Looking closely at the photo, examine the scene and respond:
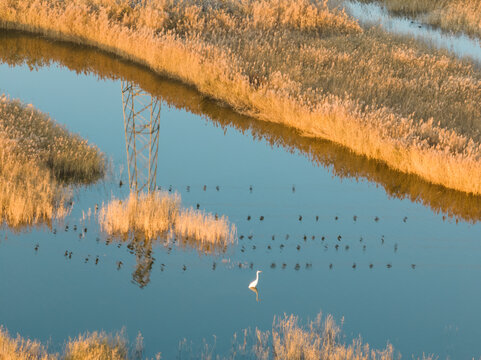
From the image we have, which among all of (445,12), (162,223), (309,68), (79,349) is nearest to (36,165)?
(162,223)

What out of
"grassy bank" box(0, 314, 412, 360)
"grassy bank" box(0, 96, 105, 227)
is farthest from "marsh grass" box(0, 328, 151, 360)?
"grassy bank" box(0, 96, 105, 227)

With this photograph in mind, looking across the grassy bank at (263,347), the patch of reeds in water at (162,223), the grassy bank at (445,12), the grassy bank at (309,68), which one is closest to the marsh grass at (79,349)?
the grassy bank at (263,347)

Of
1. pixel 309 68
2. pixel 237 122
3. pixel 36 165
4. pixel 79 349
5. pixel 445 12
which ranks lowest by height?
pixel 79 349

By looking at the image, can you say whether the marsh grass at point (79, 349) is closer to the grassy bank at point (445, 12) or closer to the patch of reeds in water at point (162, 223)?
the patch of reeds in water at point (162, 223)

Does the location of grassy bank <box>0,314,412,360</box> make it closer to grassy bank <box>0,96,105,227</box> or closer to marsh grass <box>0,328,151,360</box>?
marsh grass <box>0,328,151,360</box>

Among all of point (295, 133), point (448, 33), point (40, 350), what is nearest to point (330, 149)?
point (295, 133)

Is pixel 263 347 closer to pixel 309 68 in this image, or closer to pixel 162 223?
pixel 162 223
